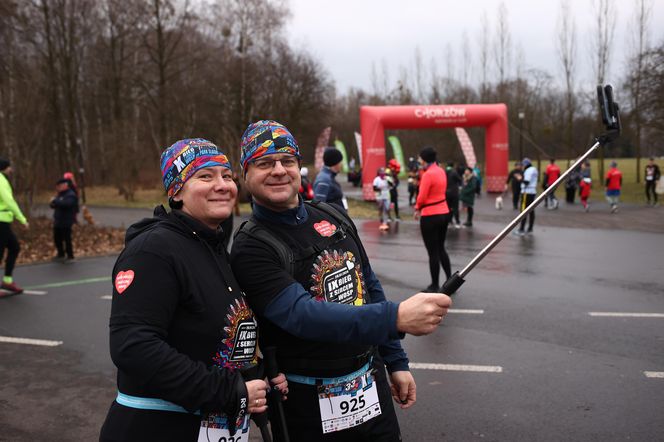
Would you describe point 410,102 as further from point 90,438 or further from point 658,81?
point 90,438

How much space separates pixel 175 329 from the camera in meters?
1.88

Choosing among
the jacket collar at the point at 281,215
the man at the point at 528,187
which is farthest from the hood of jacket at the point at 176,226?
the man at the point at 528,187

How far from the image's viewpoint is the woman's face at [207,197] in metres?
2.08

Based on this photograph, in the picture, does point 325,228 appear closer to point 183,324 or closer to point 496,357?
point 183,324

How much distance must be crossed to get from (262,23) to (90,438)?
36.2 metres

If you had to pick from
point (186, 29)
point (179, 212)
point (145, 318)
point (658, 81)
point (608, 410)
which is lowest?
point (608, 410)

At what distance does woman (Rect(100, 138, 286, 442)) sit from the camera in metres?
1.77

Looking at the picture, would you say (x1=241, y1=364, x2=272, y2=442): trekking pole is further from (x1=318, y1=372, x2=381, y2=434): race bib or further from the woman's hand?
(x1=318, y1=372, x2=381, y2=434): race bib

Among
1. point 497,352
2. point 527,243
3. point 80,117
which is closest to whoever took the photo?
point 497,352

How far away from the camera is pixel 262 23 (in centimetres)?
3669

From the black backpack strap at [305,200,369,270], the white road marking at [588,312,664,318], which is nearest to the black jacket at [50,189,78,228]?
the white road marking at [588,312,664,318]

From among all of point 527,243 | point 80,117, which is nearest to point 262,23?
point 80,117

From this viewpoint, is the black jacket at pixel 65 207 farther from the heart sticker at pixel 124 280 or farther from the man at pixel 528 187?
the man at pixel 528 187

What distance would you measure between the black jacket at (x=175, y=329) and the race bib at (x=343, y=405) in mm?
389
